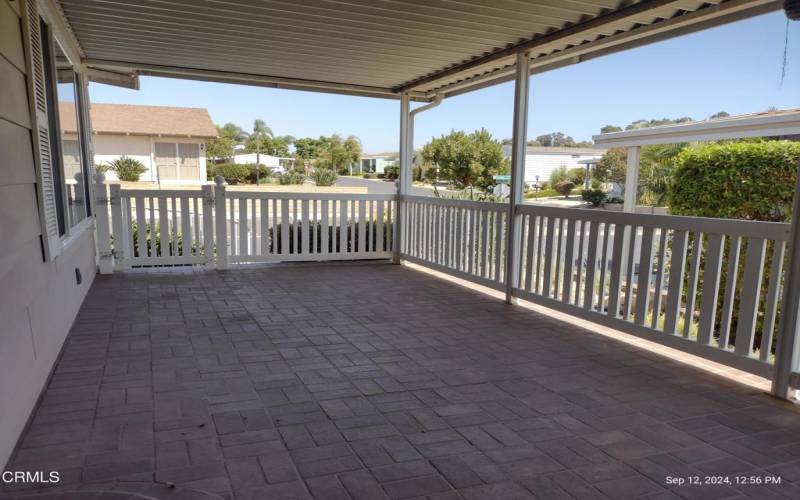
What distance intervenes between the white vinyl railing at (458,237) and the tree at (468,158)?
3.96 meters

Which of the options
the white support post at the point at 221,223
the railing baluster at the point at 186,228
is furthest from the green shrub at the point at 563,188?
the railing baluster at the point at 186,228

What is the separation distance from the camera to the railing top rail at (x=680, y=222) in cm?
288

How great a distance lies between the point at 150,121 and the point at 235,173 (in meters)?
5.87

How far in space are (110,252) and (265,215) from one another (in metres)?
1.80

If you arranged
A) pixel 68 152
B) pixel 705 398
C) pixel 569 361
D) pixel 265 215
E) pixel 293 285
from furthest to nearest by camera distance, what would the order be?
pixel 265 215 → pixel 293 285 → pixel 68 152 → pixel 569 361 → pixel 705 398

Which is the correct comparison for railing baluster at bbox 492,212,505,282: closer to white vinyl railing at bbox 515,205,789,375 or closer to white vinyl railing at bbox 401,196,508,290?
white vinyl railing at bbox 401,196,508,290

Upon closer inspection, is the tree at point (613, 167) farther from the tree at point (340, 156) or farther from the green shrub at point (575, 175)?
the tree at point (340, 156)

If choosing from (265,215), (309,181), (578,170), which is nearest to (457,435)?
(265,215)

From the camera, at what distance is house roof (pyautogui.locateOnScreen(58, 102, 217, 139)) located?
1988cm

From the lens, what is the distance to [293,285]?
220 inches

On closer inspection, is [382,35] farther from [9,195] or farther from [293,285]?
[9,195]

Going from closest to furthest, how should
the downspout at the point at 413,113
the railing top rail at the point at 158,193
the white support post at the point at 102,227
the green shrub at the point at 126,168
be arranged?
the white support post at the point at 102,227, the railing top rail at the point at 158,193, the downspout at the point at 413,113, the green shrub at the point at 126,168

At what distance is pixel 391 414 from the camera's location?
8.33ft

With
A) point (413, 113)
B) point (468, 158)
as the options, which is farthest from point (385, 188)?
point (413, 113)
